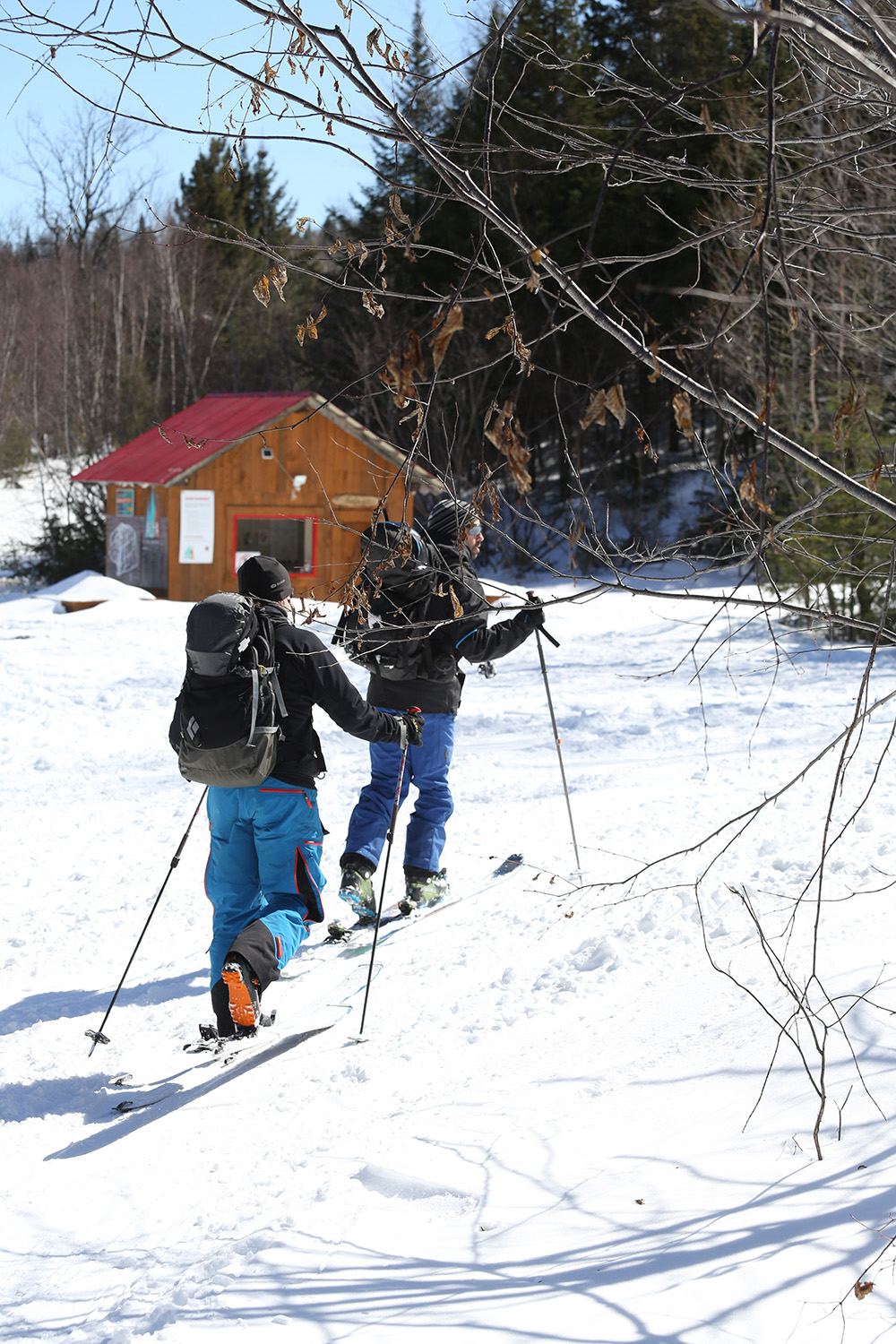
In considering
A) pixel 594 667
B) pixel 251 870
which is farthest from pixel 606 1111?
pixel 594 667

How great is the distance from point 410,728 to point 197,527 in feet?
46.5

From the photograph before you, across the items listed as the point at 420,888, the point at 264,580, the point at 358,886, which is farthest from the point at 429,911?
the point at 264,580

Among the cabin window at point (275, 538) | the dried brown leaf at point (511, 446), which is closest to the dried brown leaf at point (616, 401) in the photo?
the dried brown leaf at point (511, 446)

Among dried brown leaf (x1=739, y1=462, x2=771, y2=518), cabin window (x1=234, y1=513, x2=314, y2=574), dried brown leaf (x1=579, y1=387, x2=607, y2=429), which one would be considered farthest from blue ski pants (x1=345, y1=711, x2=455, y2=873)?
cabin window (x1=234, y1=513, x2=314, y2=574)

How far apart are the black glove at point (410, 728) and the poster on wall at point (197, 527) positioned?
14.0 metres

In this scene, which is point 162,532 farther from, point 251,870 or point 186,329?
point 186,329

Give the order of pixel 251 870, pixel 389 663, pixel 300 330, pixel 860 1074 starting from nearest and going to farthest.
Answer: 1. pixel 300 330
2. pixel 860 1074
3. pixel 251 870
4. pixel 389 663

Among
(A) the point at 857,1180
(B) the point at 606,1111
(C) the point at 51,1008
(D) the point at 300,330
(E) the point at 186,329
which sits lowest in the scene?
(C) the point at 51,1008

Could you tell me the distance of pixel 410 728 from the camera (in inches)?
200

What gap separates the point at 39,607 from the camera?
53.2 feet

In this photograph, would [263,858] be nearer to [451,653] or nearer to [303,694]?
[303,694]

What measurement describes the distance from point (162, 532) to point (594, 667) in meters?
9.32

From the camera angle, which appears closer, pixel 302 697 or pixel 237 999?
pixel 237 999

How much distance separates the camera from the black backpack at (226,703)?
13.3ft
